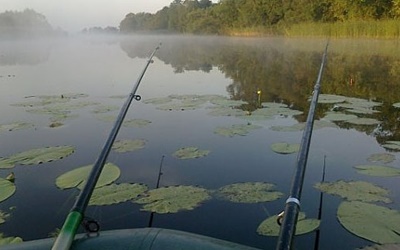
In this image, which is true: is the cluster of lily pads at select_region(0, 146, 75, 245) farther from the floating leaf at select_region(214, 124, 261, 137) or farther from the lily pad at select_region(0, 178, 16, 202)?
the floating leaf at select_region(214, 124, 261, 137)

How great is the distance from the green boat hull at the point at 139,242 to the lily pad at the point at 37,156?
2191mm

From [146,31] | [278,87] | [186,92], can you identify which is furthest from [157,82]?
[146,31]

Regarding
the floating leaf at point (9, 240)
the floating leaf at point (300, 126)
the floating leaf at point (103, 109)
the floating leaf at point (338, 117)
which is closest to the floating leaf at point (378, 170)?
the floating leaf at point (300, 126)

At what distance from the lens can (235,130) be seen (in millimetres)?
4379

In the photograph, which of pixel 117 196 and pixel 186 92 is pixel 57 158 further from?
pixel 186 92

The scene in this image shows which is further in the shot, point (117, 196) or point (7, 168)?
point (7, 168)

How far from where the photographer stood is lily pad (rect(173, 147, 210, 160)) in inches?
143

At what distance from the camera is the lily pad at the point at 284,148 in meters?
3.60

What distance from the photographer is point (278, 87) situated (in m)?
7.58

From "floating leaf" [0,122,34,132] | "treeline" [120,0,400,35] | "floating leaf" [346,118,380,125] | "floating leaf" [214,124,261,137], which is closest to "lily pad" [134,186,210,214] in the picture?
"floating leaf" [214,124,261,137]

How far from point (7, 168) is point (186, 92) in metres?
4.62

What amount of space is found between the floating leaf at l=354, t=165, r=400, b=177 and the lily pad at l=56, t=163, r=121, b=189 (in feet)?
6.98

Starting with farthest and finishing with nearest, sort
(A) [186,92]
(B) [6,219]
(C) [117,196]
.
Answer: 1. (A) [186,92]
2. (C) [117,196]
3. (B) [6,219]

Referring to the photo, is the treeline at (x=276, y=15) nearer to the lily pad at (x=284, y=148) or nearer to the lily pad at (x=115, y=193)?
the lily pad at (x=284, y=148)
